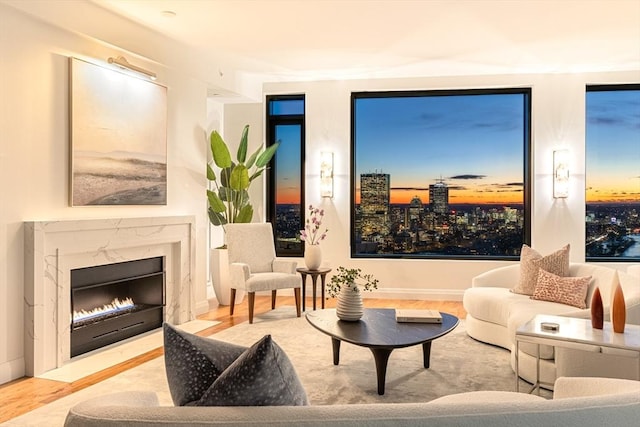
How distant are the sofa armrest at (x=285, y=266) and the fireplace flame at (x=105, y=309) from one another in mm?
1588

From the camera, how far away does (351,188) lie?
7.08 m

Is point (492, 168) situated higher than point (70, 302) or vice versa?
point (492, 168)

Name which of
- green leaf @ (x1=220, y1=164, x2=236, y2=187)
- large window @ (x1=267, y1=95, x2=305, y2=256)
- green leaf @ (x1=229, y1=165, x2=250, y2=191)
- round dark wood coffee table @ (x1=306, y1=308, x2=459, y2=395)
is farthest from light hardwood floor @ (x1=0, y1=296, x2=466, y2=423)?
large window @ (x1=267, y1=95, x2=305, y2=256)

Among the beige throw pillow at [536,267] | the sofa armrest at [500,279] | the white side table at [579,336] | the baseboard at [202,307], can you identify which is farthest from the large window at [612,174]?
the baseboard at [202,307]

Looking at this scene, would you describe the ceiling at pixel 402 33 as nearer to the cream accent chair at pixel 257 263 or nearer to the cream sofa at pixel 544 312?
the cream accent chair at pixel 257 263

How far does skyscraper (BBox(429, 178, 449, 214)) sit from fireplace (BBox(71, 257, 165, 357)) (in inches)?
140

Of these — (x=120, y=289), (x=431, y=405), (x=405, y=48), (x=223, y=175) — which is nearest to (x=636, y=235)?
(x=405, y=48)

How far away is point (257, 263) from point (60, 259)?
231 cm

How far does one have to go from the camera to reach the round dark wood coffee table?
3.27 metres

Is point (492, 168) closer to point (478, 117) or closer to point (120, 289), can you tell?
point (478, 117)

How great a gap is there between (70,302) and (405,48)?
3.90 m

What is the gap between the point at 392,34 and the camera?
5.10 meters

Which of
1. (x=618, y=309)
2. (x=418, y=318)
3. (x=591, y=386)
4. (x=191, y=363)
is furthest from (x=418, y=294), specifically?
(x=191, y=363)

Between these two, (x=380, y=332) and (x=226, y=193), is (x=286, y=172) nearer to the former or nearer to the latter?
(x=226, y=193)
